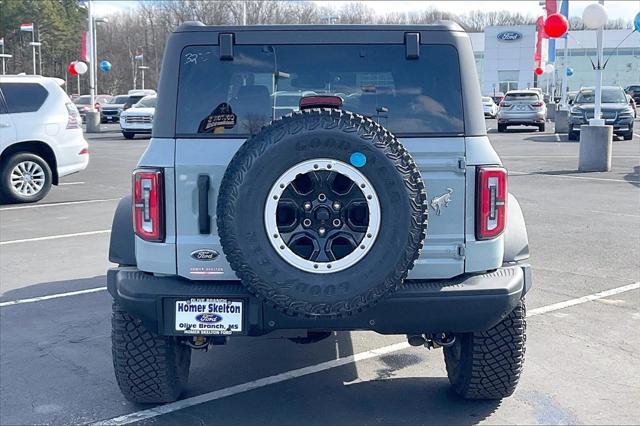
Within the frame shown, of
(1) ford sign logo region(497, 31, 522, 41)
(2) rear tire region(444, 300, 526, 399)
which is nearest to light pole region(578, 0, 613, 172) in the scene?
(2) rear tire region(444, 300, 526, 399)

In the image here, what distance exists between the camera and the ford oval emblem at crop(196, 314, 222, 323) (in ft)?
12.7

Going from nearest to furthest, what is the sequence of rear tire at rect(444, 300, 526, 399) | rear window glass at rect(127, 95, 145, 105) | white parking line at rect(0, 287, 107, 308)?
rear tire at rect(444, 300, 526, 399), white parking line at rect(0, 287, 107, 308), rear window glass at rect(127, 95, 145, 105)

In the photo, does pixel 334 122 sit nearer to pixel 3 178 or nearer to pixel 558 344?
pixel 558 344

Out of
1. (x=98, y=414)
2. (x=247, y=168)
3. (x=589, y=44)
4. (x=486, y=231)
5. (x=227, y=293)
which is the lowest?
(x=98, y=414)

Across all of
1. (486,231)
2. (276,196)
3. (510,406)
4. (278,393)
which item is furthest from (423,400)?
(276,196)

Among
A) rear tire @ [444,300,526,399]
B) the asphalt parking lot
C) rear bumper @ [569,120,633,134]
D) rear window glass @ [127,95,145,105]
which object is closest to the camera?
rear tire @ [444,300,526,399]

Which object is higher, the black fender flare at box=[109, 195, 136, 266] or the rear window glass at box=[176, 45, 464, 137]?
the rear window glass at box=[176, 45, 464, 137]

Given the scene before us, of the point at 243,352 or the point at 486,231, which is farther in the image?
the point at 243,352

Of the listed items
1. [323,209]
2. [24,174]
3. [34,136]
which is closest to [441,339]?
[323,209]

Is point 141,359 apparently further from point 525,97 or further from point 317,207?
point 525,97

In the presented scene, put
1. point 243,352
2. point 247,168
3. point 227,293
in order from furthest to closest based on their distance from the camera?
1. point 243,352
2. point 227,293
3. point 247,168

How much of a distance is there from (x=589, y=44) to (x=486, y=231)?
68.4 m

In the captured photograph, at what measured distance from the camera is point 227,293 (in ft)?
12.7

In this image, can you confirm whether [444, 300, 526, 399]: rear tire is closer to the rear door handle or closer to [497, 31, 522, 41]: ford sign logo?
the rear door handle
